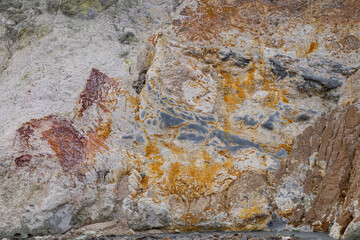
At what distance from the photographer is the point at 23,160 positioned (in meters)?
5.71

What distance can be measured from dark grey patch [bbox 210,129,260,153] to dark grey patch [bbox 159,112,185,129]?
656 millimetres

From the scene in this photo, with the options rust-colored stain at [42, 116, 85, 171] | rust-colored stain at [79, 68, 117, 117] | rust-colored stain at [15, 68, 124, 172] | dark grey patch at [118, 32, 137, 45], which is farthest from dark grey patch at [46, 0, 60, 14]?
rust-colored stain at [42, 116, 85, 171]

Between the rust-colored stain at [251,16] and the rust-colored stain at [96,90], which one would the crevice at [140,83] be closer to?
the rust-colored stain at [96,90]

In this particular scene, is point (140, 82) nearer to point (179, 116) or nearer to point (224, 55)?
point (179, 116)

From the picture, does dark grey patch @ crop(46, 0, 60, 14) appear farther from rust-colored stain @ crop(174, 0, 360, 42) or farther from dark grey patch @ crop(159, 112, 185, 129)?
dark grey patch @ crop(159, 112, 185, 129)

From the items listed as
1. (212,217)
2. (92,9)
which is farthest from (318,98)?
(92,9)

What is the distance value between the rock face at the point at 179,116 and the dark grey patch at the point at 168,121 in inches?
1.9

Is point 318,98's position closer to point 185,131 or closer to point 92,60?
point 185,131

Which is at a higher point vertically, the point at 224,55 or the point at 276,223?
the point at 224,55

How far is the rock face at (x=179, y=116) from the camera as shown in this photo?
221 inches

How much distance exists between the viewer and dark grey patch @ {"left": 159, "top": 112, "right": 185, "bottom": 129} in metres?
6.54

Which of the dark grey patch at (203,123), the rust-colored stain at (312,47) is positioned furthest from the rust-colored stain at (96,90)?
the rust-colored stain at (312,47)

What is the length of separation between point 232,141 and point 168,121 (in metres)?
1.21

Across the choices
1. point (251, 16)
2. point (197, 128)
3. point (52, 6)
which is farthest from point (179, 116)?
point (52, 6)
